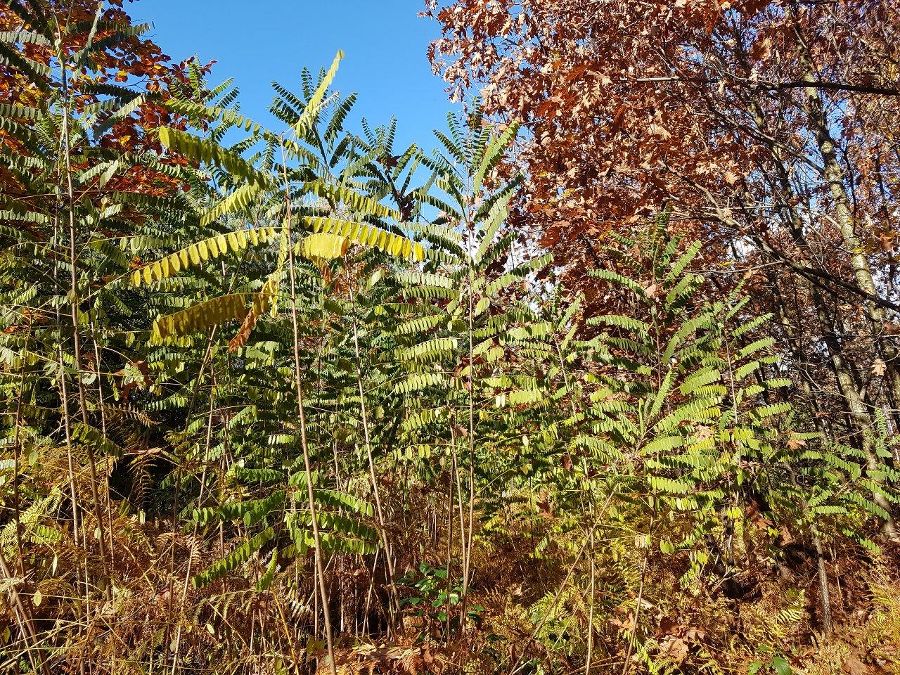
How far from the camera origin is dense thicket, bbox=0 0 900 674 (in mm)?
2854

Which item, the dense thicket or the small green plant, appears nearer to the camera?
the dense thicket

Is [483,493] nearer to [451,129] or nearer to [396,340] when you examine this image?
[396,340]

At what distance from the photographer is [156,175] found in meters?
6.88

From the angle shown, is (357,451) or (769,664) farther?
(357,451)

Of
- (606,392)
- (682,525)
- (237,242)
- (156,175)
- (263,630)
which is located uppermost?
(156,175)

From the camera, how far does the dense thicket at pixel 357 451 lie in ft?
9.36

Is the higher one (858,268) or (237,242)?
(858,268)

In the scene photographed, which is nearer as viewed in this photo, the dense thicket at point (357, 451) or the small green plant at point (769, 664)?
the dense thicket at point (357, 451)

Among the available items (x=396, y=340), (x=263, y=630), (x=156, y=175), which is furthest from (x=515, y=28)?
(x=263, y=630)

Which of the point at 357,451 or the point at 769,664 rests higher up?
the point at 357,451

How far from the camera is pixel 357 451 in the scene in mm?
4051

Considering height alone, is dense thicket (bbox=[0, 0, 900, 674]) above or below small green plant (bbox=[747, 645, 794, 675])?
above

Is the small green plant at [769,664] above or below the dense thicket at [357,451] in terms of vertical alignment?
below

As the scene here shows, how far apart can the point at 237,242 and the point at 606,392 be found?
2.36m
